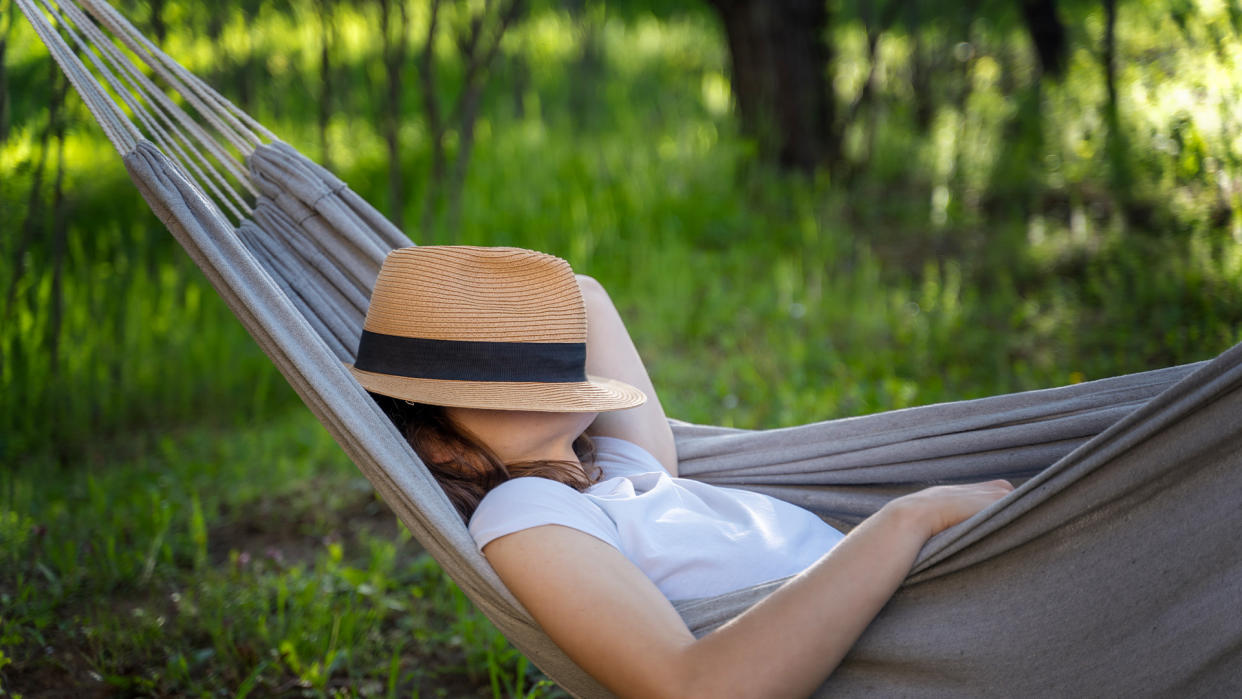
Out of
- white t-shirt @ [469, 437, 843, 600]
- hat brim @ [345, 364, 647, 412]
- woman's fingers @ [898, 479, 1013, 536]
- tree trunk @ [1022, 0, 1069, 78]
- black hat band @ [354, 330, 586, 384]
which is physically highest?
tree trunk @ [1022, 0, 1069, 78]

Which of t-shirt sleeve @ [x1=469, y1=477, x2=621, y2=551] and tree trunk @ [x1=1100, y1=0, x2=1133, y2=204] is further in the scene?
tree trunk @ [x1=1100, y1=0, x2=1133, y2=204]

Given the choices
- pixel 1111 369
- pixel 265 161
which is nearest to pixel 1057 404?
pixel 265 161

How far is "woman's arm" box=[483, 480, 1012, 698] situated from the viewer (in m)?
1.12

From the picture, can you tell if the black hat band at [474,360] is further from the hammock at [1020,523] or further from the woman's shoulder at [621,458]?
the woman's shoulder at [621,458]

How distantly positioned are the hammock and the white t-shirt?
62 millimetres

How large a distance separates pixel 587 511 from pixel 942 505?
47cm

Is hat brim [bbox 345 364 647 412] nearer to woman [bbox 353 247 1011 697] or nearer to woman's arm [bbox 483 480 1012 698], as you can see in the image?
woman [bbox 353 247 1011 697]

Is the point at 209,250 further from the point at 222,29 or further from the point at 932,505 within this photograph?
the point at 222,29

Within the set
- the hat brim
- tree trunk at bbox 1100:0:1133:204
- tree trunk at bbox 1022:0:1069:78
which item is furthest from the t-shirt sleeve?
tree trunk at bbox 1022:0:1069:78

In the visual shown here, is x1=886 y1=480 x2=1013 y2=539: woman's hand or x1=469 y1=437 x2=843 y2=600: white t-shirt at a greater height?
x1=886 y1=480 x2=1013 y2=539: woman's hand

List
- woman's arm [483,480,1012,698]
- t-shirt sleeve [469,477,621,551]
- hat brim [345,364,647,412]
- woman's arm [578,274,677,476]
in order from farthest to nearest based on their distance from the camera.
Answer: woman's arm [578,274,677,476] → hat brim [345,364,647,412] → t-shirt sleeve [469,477,621,551] → woman's arm [483,480,1012,698]

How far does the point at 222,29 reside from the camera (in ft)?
13.7

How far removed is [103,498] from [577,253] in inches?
110

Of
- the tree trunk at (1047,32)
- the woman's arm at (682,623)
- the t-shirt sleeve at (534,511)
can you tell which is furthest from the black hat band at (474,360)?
the tree trunk at (1047,32)
